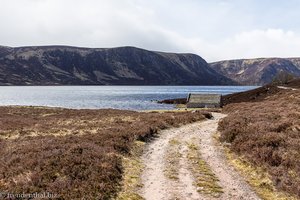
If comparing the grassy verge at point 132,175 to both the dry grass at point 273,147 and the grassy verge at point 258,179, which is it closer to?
the grassy verge at point 258,179

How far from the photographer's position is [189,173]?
19938 mm

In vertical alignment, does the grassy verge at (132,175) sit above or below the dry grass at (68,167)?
below

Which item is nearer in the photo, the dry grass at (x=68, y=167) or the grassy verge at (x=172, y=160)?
the dry grass at (x=68, y=167)

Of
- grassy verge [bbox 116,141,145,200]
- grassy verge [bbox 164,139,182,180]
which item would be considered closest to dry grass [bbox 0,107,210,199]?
grassy verge [bbox 116,141,145,200]

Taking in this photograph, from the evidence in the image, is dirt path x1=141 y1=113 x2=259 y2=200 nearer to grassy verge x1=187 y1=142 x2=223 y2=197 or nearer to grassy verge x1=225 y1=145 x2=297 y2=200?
grassy verge x1=187 y1=142 x2=223 y2=197

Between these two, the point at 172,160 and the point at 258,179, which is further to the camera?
the point at 172,160

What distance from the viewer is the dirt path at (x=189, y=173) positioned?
16.5m

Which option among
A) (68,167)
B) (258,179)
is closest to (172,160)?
(258,179)

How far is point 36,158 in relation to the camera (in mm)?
21016

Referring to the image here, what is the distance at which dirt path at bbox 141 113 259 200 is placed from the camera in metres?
16.5

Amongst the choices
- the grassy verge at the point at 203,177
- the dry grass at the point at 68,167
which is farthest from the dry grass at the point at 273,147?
the dry grass at the point at 68,167

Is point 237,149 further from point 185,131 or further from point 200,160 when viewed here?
point 185,131

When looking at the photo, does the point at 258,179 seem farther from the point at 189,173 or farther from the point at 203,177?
the point at 189,173

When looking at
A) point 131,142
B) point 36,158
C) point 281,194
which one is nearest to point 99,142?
point 131,142
